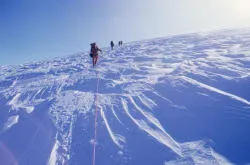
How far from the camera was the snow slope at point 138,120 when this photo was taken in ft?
20.3

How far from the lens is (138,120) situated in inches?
301

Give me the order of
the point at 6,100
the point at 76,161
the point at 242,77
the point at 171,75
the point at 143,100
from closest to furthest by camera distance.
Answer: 1. the point at 76,161
2. the point at 143,100
3. the point at 242,77
4. the point at 6,100
5. the point at 171,75

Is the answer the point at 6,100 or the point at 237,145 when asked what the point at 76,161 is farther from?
the point at 6,100

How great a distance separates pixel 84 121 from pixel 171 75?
16.2ft

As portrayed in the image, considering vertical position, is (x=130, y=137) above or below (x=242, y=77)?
below

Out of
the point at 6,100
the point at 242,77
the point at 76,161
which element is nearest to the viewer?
the point at 76,161

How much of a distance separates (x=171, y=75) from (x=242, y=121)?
15.7 ft

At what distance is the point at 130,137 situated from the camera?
6824 millimetres

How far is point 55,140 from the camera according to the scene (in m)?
6.91

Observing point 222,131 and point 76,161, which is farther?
point 222,131

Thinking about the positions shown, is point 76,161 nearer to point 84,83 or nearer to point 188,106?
point 188,106

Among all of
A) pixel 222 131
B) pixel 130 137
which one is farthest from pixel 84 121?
pixel 222 131

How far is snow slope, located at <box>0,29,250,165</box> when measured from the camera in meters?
6.18

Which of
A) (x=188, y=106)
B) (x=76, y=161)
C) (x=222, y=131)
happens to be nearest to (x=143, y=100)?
(x=188, y=106)
